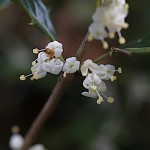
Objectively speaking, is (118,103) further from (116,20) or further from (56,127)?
(116,20)

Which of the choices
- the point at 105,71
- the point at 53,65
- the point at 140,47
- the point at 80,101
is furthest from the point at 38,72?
the point at 80,101

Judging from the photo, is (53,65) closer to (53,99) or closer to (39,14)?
(53,99)

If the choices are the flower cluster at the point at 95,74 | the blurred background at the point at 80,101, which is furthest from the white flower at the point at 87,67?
the blurred background at the point at 80,101

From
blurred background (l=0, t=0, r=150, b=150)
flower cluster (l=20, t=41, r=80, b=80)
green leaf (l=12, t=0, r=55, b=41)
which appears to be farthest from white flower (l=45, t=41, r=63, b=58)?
blurred background (l=0, t=0, r=150, b=150)

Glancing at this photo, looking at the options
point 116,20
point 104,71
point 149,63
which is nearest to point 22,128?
point 149,63

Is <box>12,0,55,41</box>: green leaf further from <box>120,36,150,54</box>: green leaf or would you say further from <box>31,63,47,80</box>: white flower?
<box>120,36,150,54</box>: green leaf

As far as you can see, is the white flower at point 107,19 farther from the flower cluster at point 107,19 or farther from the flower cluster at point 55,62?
the flower cluster at point 55,62
